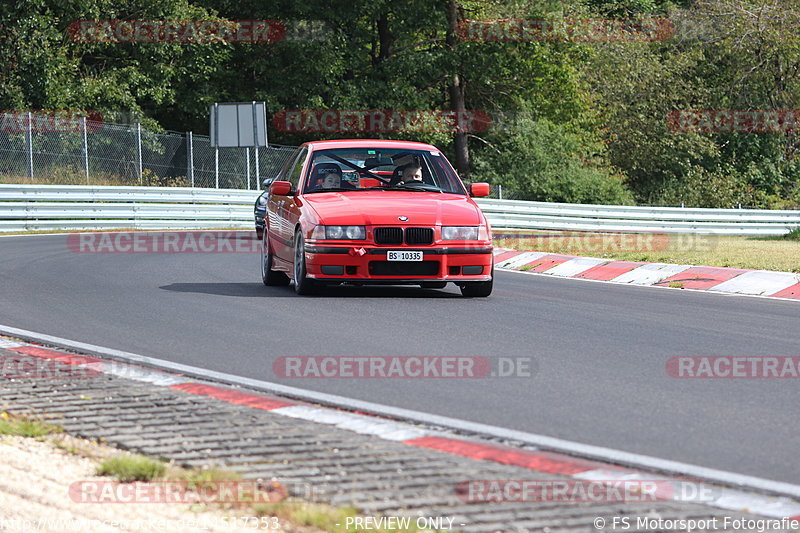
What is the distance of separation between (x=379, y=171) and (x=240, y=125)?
19404 mm

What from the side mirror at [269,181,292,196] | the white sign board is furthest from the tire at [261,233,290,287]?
the white sign board

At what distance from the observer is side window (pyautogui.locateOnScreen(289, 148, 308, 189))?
13359mm

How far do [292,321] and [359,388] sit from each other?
10.4 feet

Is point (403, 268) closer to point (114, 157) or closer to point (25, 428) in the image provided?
point (25, 428)

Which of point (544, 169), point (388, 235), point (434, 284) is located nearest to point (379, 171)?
point (434, 284)

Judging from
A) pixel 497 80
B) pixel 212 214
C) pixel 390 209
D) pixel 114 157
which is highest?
pixel 497 80

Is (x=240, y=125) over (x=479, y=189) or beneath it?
over

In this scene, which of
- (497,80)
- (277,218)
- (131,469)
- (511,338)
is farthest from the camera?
(497,80)

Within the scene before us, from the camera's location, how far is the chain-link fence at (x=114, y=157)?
28297 millimetres

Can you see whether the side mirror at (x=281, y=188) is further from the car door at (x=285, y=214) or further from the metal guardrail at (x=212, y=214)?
the metal guardrail at (x=212, y=214)

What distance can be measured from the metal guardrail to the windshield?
48.5ft

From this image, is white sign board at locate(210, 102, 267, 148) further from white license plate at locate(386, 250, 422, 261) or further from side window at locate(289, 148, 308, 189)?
white license plate at locate(386, 250, 422, 261)

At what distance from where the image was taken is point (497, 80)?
4462 cm

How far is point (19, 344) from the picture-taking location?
875 cm
